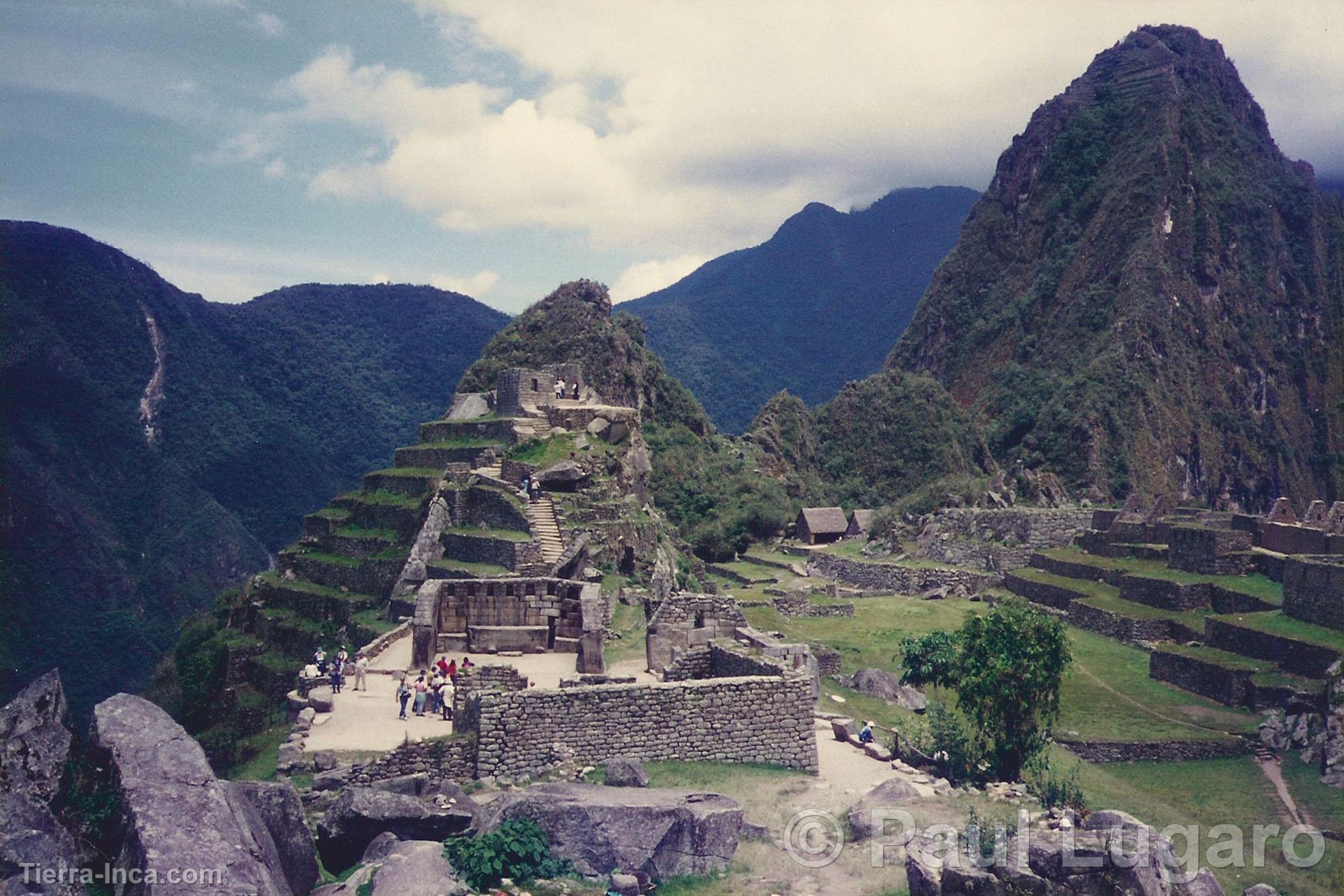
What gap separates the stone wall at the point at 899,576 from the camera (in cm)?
4812

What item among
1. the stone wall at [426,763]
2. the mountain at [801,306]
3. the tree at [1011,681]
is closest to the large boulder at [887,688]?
the tree at [1011,681]

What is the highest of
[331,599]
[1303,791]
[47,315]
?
[47,315]

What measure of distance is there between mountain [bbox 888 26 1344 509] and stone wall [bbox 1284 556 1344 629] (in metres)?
68.2

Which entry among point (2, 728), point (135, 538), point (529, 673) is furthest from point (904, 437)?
point (2, 728)

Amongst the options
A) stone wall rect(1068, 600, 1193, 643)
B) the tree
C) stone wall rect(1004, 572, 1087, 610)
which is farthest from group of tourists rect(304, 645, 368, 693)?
stone wall rect(1004, 572, 1087, 610)

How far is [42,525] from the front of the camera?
55.6m

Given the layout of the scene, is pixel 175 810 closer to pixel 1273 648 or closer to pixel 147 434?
pixel 1273 648

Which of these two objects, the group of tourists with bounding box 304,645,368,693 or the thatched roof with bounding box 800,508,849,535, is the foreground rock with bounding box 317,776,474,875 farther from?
the thatched roof with bounding box 800,508,849,535

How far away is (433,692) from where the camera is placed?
53.0ft

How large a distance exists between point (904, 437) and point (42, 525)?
2473 inches

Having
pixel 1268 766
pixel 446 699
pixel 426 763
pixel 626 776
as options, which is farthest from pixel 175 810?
pixel 1268 766

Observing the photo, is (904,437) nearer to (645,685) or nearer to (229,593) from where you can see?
(229,593)

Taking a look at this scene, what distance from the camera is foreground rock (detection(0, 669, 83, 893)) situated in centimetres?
918

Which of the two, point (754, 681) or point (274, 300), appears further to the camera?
point (274, 300)
